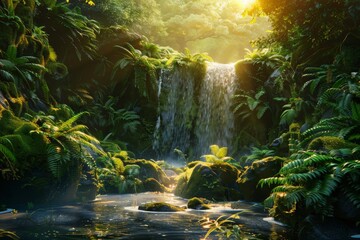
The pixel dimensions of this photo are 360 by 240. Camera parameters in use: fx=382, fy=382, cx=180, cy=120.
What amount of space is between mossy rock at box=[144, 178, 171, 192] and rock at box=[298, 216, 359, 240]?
267 inches

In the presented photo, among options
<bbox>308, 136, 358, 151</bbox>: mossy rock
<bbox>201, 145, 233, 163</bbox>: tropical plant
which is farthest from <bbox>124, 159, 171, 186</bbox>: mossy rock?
<bbox>308, 136, 358, 151</bbox>: mossy rock

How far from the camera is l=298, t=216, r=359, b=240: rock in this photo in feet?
16.9

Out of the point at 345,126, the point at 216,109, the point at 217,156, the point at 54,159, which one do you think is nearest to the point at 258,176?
the point at 217,156

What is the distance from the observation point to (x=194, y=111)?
1748cm

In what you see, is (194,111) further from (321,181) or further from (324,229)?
(324,229)

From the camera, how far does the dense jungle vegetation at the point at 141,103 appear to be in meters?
6.32

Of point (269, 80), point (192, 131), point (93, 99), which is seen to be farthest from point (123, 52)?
point (269, 80)

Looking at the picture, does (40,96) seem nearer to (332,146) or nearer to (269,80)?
(269,80)

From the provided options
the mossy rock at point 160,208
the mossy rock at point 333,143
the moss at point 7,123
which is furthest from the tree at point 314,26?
the moss at point 7,123

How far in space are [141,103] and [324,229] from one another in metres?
13.3

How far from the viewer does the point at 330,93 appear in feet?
29.3

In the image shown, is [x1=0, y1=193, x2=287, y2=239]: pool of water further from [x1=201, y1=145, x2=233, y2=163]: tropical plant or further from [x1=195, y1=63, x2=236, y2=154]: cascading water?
[x1=195, y1=63, x2=236, y2=154]: cascading water

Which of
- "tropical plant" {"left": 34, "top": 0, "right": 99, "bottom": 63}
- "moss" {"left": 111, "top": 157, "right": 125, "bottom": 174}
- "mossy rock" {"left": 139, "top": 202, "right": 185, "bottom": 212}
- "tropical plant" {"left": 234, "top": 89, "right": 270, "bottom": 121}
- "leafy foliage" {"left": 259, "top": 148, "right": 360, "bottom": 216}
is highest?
A: "tropical plant" {"left": 34, "top": 0, "right": 99, "bottom": 63}

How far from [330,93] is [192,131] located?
28.9 feet
